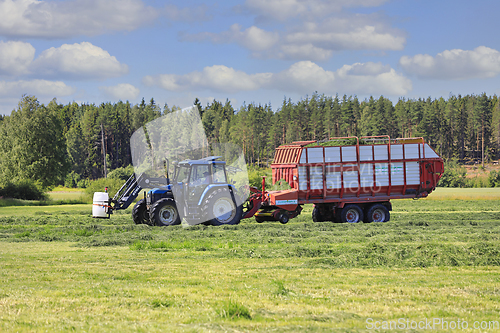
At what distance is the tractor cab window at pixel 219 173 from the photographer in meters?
18.5

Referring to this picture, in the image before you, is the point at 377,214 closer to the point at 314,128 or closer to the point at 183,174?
the point at 183,174

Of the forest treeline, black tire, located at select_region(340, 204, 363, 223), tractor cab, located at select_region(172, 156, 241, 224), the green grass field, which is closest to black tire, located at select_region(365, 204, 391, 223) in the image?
black tire, located at select_region(340, 204, 363, 223)

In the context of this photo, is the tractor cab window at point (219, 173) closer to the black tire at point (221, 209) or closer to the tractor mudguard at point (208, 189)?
the tractor mudguard at point (208, 189)

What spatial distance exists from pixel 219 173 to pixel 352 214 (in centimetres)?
635

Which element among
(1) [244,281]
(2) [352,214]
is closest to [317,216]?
(2) [352,214]

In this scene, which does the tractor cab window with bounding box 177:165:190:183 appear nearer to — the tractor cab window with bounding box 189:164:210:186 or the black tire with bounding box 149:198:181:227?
the tractor cab window with bounding box 189:164:210:186

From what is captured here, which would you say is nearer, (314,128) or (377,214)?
(377,214)

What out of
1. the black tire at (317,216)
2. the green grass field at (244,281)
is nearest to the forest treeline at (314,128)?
the black tire at (317,216)

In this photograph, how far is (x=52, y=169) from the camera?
5828cm

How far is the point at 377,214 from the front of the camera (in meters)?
21.3

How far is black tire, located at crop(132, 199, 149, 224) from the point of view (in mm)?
19828

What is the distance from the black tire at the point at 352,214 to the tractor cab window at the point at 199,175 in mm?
6301

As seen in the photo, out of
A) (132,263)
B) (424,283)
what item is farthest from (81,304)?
(424,283)

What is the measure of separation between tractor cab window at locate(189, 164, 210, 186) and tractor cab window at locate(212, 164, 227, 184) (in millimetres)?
268
